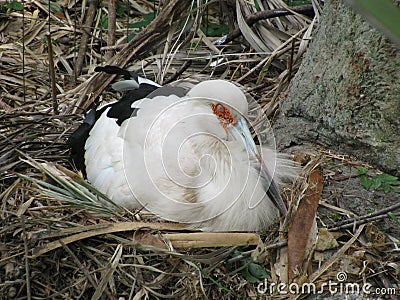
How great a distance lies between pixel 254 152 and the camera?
9.22ft

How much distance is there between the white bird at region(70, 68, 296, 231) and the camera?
2637 millimetres

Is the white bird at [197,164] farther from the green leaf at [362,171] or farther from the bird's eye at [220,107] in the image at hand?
the green leaf at [362,171]

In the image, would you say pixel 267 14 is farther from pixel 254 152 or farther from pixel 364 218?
pixel 364 218

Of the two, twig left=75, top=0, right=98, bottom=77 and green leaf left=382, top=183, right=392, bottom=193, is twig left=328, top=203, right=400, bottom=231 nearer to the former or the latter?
green leaf left=382, top=183, right=392, bottom=193

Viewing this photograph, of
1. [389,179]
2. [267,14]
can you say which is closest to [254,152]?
[389,179]

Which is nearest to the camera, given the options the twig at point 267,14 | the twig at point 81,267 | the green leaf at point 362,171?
the twig at point 81,267

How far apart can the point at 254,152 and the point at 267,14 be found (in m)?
1.92

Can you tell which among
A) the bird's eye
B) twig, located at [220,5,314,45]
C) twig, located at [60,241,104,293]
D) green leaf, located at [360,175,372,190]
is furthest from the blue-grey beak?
twig, located at [220,5,314,45]

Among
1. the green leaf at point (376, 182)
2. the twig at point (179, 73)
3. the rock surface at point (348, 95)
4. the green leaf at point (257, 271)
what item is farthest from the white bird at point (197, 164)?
the twig at point (179, 73)

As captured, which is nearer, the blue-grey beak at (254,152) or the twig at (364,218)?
the twig at (364,218)

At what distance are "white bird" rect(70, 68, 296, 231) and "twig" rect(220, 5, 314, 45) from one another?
1600 mm

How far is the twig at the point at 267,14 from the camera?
14.2 ft

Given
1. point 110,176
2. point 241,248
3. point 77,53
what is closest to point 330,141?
point 241,248

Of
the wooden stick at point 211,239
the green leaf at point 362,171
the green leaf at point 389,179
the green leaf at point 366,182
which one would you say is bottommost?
the wooden stick at point 211,239
